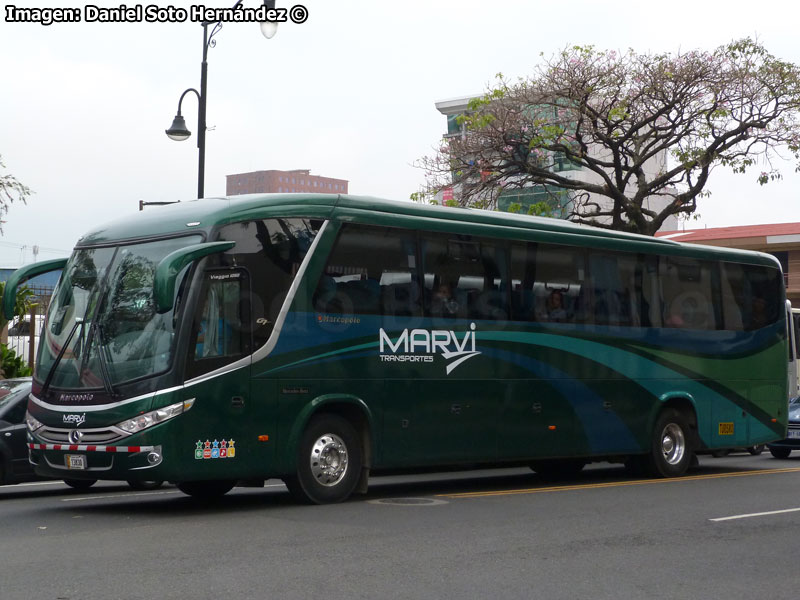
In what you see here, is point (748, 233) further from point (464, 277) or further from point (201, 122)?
point (464, 277)

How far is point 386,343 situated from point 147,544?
4668 millimetres

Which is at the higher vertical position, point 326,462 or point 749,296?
point 749,296

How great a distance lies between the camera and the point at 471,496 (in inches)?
541

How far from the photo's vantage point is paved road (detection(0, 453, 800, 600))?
749 centimetres

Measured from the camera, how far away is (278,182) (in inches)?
6344

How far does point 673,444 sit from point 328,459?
23.4 ft

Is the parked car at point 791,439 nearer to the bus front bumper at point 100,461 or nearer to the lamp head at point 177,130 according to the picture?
the lamp head at point 177,130

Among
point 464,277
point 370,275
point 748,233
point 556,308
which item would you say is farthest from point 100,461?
point 748,233

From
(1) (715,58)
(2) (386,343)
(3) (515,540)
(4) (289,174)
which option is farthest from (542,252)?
(4) (289,174)

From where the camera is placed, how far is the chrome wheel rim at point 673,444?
56.9 feet

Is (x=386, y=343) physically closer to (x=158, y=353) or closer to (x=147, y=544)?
(x=158, y=353)

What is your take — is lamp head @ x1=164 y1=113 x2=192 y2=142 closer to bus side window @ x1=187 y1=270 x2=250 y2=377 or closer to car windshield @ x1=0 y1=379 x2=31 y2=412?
car windshield @ x1=0 y1=379 x2=31 y2=412

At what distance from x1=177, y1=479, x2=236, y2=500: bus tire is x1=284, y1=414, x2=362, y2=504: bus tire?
1023mm

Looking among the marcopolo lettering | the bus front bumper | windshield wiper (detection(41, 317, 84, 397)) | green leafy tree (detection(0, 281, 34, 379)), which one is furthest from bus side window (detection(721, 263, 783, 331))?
green leafy tree (detection(0, 281, 34, 379))
